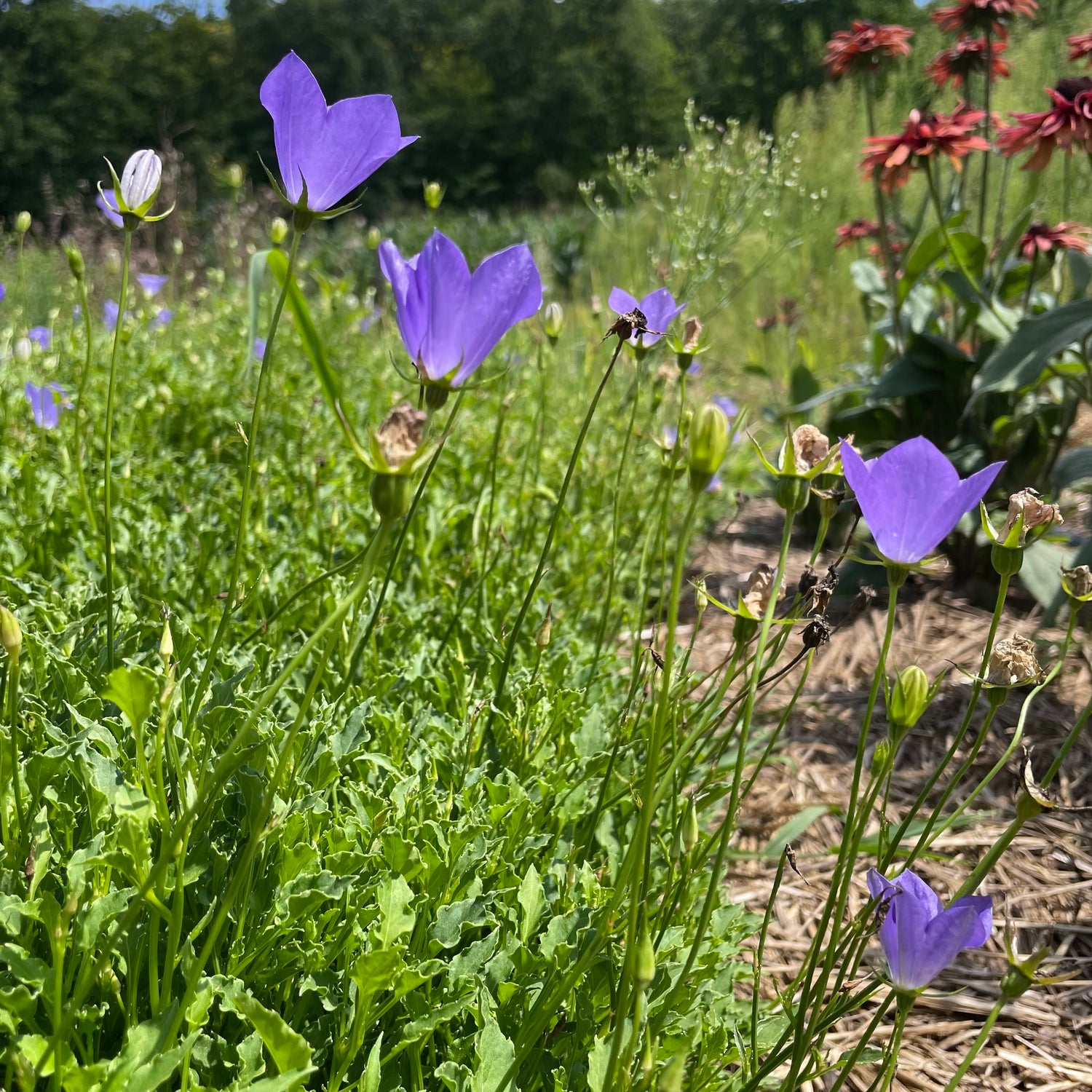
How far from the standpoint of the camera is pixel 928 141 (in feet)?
7.46

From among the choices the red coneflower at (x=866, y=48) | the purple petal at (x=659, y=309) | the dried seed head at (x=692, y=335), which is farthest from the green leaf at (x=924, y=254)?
the dried seed head at (x=692, y=335)

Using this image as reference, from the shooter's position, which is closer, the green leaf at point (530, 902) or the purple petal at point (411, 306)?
the purple petal at point (411, 306)

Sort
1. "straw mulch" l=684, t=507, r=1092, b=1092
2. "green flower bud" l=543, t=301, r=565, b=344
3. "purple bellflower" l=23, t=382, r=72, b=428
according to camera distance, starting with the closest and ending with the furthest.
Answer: "straw mulch" l=684, t=507, r=1092, b=1092, "green flower bud" l=543, t=301, r=565, b=344, "purple bellflower" l=23, t=382, r=72, b=428

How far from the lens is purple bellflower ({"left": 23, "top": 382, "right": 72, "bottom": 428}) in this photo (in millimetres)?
2170

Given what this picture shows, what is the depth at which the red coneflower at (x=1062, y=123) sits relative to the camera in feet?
6.70

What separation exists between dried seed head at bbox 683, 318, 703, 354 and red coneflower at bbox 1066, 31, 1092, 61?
1.81m

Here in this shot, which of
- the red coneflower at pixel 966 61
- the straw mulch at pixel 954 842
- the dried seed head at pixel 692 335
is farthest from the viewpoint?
the red coneflower at pixel 966 61

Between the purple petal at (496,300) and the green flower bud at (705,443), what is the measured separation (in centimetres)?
17

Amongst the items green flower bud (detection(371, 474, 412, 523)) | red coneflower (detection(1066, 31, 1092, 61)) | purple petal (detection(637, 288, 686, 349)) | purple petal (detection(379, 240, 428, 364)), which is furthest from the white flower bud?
red coneflower (detection(1066, 31, 1092, 61))

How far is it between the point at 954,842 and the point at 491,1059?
1162 millimetres

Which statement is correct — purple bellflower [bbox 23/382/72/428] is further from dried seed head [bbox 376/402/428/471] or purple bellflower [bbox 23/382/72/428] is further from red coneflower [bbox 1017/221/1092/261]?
red coneflower [bbox 1017/221/1092/261]

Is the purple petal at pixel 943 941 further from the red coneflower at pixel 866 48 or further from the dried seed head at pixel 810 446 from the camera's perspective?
the red coneflower at pixel 866 48

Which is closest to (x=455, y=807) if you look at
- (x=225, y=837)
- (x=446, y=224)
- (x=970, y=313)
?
(x=225, y=837)

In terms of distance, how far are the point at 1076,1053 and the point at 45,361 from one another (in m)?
2.59
